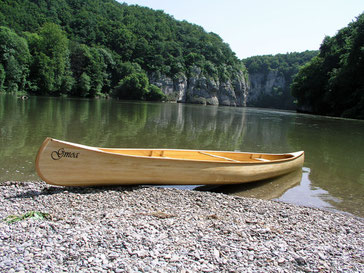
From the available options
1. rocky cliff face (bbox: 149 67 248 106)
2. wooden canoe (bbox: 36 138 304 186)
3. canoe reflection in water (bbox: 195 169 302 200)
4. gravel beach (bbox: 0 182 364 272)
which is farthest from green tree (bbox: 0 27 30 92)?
gravel beach (bbox: 0 182 364 272)

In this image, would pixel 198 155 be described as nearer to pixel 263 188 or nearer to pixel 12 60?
pixel 263 188

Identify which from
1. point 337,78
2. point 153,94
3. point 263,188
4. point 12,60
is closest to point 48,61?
point 12,60

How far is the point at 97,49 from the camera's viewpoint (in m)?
106

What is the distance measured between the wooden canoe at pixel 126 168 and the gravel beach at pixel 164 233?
1.16 ft

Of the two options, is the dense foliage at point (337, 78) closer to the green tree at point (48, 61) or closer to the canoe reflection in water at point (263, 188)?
the canoe reflection in water at point (263, 188)

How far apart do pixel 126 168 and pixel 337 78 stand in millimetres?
57449

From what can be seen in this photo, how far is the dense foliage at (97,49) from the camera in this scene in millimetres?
74625

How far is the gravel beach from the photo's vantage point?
416 cm

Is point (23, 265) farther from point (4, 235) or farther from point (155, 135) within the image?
point (155, 135)

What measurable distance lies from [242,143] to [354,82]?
157 ft

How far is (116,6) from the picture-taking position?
482 ft

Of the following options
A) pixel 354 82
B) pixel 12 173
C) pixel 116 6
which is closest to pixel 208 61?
pixel 116 6

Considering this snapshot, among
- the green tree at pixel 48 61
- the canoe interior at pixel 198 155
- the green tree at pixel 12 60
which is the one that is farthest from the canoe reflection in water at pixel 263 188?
the green tree at pixel 48 61

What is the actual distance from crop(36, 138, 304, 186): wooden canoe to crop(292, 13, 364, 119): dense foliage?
49526 millimetres
